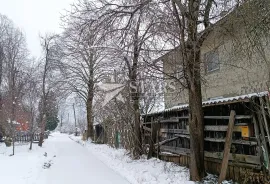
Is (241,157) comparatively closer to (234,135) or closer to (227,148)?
(227,148)

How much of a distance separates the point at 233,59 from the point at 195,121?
2082mm

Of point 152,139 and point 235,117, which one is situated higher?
point 235,117

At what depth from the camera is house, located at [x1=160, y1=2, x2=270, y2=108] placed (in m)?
5.56

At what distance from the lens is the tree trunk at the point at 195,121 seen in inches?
305

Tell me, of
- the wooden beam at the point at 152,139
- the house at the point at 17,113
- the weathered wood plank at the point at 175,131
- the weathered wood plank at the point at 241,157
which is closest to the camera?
the weathered wood plank at the point at 241,157

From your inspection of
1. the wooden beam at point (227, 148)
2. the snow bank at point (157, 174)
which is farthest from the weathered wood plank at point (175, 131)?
the wooden beam at point (227, 148)

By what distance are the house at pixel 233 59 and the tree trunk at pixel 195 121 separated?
0.41 meters

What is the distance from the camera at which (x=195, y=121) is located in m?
7.98

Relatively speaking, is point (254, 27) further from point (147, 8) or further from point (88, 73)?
point (88, 73)

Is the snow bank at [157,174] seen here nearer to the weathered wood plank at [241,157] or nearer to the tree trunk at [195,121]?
the tree trunk at [195,121]

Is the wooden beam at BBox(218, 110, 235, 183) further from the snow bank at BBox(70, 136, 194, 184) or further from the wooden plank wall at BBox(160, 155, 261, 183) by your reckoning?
the snow bank at BBox(70, 136, 194, 184)

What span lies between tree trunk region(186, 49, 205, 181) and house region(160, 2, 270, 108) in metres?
0.41

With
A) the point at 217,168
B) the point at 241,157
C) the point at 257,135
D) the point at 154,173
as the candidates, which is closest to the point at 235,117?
the point at 257,135

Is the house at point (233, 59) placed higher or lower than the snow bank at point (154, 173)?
higher
